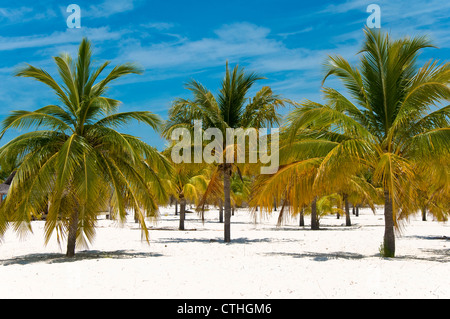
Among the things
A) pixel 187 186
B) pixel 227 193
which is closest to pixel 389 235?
pixel 227 193

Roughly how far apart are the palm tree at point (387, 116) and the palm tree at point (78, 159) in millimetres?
4963

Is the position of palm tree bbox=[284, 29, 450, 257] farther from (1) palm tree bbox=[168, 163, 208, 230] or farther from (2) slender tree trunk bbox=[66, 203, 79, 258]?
(1) palm tree bbox=[168, 163, 208, 230]

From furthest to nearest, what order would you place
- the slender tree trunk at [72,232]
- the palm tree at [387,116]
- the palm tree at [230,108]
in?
the palm tree at [230,108] < the slender tree trunk at [72,232] < the palm tree at [387,116]

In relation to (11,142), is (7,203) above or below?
below

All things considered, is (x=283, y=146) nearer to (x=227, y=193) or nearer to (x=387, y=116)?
(x=387, y=116)

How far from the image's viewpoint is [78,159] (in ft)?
36.1

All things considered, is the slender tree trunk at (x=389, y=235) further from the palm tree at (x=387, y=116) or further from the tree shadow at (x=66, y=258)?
the tree shadow at (x=66, y=258)

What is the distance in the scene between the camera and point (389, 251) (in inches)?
457

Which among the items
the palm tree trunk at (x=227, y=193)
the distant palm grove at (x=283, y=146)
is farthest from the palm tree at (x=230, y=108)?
the distant palm grove at (x=283, y=146)

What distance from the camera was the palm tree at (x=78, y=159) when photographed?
1067 cm

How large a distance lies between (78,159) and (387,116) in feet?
28.2
